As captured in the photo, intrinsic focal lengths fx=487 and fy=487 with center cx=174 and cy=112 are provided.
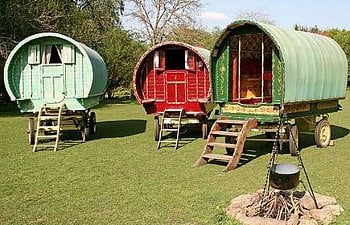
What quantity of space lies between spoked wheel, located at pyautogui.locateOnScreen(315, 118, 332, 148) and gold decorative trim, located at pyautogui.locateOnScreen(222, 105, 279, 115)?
2261mm

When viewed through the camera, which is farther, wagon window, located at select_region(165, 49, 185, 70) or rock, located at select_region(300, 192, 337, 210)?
wagon window, located at select_region(165, 49, 185, 70)

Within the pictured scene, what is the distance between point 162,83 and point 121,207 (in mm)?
7765

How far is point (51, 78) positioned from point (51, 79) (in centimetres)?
3

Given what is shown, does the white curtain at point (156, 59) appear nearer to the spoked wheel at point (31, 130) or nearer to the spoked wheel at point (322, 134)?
the spoked wheel at point (31, 130)

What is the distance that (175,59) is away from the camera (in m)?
14.6

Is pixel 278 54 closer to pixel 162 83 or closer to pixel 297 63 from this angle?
pixel 297 63

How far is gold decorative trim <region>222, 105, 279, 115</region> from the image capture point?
991 cm

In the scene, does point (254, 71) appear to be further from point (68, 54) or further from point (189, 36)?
point (189, 36)

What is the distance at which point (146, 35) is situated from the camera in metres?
38.8

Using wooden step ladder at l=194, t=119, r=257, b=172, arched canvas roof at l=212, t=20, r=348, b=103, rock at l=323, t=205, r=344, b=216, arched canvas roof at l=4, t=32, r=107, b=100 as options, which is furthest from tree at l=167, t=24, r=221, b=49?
rock at l=323, t=205, r=344, b=216

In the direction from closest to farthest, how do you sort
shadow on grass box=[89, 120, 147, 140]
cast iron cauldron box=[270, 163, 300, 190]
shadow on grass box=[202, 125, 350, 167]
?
1. cast iron cauldron box=[270, 163, 300, 190]
2. shadow on grass box=[202, 125, 350, 167]
3. shadow on grass box=[89, 120, 147, 140]

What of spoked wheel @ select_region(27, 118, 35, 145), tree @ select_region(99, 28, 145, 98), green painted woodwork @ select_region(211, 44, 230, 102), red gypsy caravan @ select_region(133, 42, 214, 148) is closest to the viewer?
green painted woodwork @ select_region(211, 44, 230, 102)

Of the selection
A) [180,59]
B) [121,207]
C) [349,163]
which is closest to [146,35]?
[180,59]

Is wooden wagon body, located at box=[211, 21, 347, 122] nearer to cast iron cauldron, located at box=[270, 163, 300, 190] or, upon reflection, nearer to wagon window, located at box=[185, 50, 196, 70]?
wagon window, located at box=[185, 50, 196, 70]
